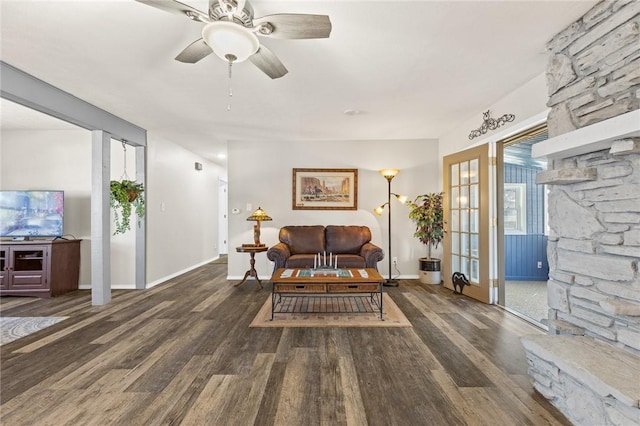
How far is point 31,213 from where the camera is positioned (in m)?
4.24

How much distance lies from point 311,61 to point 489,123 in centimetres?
239

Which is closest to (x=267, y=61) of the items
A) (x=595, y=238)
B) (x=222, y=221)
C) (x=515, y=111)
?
(x=595, y=238)

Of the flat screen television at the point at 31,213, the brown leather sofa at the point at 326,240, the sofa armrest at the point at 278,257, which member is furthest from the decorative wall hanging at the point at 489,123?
the flat screen television at the point at 31,213

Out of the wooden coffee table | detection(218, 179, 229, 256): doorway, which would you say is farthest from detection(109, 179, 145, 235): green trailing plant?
detection(218, 179, 229, 256): doorway

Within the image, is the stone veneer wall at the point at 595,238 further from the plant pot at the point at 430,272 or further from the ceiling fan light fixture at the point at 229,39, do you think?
the plant pot at the point at 430,272

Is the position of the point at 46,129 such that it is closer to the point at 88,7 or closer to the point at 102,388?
the point at 88,7

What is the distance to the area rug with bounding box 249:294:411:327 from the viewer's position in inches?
119

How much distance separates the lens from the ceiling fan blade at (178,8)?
60.9 inches

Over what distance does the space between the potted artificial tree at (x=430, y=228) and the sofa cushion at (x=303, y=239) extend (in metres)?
1.56

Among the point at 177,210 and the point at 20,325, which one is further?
the point at 177,210

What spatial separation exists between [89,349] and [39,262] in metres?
2.65

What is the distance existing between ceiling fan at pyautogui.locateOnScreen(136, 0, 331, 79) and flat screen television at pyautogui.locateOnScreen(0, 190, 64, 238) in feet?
13.2

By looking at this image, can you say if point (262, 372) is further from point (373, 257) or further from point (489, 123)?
point (489, 123)

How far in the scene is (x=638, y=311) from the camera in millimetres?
1569
